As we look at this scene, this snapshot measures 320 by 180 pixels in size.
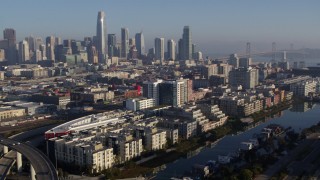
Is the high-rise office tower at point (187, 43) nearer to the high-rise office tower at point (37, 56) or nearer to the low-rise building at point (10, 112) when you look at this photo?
the high-rise office tower at point (37, 56)

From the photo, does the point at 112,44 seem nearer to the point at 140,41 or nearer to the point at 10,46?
the point at 140,41

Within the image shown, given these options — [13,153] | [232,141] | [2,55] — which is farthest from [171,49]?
[13,153]

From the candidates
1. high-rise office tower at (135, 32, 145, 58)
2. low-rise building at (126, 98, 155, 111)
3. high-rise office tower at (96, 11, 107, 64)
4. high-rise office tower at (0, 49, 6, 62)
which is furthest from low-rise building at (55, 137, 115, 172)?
high-rise office tower at (135, 32, 145, 58)

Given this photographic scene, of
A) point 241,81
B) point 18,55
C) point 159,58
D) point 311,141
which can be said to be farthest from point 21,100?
point 159,58

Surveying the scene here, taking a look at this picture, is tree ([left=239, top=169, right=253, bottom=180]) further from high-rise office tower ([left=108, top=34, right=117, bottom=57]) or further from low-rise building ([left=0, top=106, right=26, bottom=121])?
high-rise office tower ([left=108, top=34, right=117, bottom=57])

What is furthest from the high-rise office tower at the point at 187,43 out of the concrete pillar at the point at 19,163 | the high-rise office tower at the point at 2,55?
the concrete pillar at the point at 19,163

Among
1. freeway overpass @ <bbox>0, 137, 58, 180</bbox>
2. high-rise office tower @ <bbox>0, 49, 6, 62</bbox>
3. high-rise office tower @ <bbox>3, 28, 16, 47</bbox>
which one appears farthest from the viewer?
high-rise office tower @ <bbox>3, 28, 16, 47</bbox>
